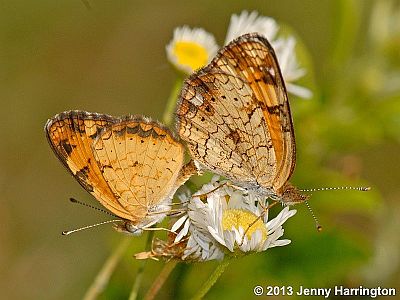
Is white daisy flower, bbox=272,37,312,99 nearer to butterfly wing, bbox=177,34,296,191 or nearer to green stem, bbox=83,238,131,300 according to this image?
butterfly wing, bbox=177,34,296,191

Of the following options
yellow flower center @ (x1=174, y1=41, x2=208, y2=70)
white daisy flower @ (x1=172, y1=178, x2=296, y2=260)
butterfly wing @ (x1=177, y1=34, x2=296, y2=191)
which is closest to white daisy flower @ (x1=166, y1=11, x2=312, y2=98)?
yellow flower center @ (x1=174, y1=41, x2=208, y2=70)

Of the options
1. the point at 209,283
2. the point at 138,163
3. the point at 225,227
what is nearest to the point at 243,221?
the point at 225,227

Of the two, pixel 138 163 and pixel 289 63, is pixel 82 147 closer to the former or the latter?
pixel 138 163

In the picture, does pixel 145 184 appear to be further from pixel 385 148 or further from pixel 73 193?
pixel 385 148

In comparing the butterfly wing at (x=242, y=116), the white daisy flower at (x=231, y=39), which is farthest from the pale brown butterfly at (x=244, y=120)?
the white daisy flower at (x=231, y=39)

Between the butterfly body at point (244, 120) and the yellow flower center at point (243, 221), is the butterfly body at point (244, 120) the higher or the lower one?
the higher one

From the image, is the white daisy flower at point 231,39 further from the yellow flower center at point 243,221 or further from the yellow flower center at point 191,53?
the yellow flower center at point 243,221
